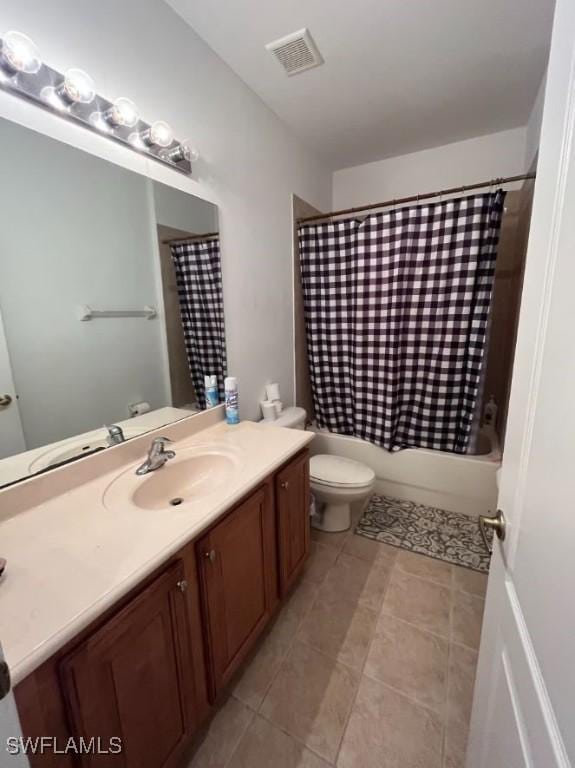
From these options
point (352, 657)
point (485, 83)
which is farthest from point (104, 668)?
point (485, 83)

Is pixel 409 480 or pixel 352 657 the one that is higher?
pixel 409 480

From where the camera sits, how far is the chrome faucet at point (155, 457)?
1136 mm

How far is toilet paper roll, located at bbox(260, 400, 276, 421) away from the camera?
1.92 metres

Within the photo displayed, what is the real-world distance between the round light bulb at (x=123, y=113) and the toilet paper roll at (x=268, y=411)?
138cm

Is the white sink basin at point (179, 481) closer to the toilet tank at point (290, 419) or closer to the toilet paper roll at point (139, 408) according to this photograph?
the toilet paper roll at point (139, 408)

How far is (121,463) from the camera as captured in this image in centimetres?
117

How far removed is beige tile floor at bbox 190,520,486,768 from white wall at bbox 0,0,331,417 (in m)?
1.07

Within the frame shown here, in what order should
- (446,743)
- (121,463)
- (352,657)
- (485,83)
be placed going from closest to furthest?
(446,743)
(121,463)
(352,657)
(485,83)

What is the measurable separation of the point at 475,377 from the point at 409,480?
0.82 m

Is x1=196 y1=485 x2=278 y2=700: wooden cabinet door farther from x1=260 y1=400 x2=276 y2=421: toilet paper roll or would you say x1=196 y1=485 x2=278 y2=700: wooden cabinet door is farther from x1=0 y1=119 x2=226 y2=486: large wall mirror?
x1=260 y1=400 x2=276 y2=421: toilet paper roll

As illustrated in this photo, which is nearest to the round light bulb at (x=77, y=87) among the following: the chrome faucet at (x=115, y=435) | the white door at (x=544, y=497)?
the chrome faucet at (x=115, y=435)

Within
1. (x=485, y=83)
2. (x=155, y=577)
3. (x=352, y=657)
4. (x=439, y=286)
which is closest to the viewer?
(x=155, y=577)

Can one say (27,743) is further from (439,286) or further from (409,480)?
(439,286)

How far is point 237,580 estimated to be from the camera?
1.07 m
